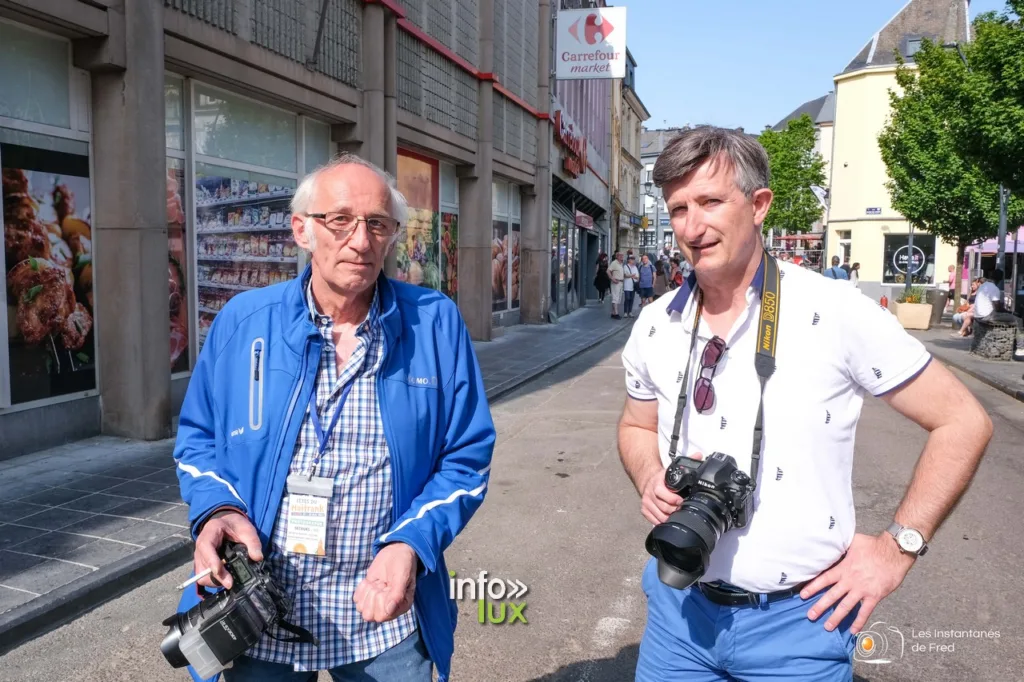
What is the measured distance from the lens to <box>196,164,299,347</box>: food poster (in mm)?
9500

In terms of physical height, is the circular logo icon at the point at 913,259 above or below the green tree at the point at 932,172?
below

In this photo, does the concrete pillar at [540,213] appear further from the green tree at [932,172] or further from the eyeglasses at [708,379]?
the eyeglasses at [708,379]

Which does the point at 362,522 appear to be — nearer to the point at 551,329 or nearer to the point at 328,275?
the point at 328,275

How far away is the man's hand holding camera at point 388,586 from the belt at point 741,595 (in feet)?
2.29

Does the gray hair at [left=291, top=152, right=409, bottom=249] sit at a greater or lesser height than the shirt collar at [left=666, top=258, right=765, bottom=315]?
greater

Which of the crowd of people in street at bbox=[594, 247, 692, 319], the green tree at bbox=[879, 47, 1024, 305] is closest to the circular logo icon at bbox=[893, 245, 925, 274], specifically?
the green tree at bbox=[879, 47, 1024, 305]

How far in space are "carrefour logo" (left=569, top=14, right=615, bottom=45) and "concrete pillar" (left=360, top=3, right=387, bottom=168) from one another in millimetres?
8239

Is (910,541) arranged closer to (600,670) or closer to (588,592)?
(600,670)

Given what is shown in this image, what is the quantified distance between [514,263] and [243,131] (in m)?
11.6

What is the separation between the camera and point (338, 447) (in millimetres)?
2117

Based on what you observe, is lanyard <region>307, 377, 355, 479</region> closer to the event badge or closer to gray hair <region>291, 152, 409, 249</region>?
the event badge

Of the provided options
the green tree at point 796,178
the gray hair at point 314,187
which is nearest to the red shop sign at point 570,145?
the gray hair at point 314,187

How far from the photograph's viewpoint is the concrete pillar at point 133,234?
7.59 m

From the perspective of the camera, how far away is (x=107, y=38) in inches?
289
